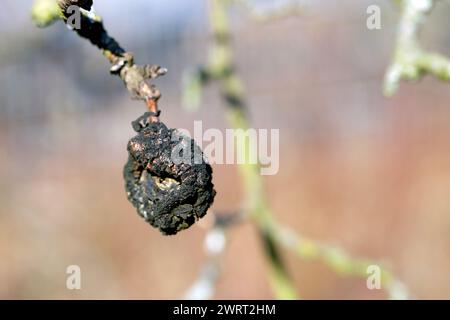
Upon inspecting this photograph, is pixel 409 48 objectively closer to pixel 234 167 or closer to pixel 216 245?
pixel 216 245

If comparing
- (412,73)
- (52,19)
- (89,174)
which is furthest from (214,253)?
(89,174)

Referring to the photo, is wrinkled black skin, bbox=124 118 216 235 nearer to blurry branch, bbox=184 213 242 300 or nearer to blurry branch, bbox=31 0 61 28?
blurry branch, bbox=31 0 61 28

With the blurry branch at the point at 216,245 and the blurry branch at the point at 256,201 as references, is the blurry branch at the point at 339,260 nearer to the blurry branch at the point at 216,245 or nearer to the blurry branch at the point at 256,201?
the blurry branch at the point at 256,201

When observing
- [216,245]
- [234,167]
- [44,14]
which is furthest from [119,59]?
[234,167]

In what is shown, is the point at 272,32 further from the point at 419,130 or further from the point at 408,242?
the point at 408,242

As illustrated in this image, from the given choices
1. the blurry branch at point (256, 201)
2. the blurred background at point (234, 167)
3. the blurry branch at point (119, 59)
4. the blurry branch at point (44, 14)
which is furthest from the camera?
the blurred background at point (234, 167)

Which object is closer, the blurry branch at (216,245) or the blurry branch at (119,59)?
the blurry branch at (119,59)

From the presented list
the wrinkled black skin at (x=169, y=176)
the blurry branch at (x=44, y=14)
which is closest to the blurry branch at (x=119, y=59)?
the wrinkled black skin at (x=169, y=176)
